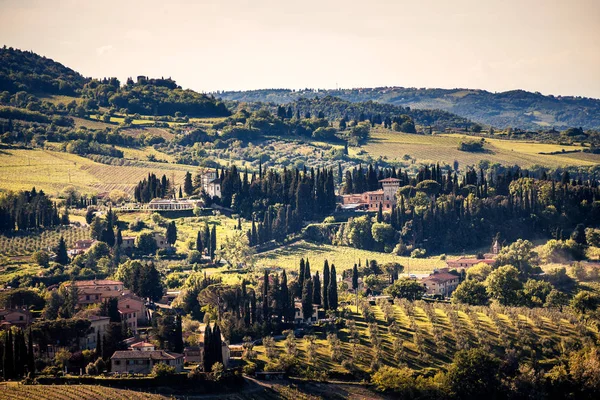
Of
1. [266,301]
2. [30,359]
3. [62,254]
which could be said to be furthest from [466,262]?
[30,359]

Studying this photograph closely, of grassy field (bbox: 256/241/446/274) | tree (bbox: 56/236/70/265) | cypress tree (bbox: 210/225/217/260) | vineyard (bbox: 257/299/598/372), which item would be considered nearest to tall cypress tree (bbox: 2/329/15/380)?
vineyard (bbox: 257/299/598/372)

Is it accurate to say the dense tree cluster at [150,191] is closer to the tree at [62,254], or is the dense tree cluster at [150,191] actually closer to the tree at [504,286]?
the tree at [62,254]

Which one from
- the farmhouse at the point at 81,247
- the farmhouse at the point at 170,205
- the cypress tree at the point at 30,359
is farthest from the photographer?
the farmhouse at the point at 170,205

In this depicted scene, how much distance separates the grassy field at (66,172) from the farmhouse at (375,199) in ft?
84.7

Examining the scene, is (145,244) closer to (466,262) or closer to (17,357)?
(466,262)

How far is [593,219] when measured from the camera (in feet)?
424

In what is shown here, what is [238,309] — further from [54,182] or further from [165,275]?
[54,182]

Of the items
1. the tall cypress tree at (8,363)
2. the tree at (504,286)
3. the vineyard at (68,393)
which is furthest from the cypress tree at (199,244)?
the vineyard at (68,393)

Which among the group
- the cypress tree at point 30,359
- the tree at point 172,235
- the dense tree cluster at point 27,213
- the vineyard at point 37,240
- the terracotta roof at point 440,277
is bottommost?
the cypress tree at point 30,359

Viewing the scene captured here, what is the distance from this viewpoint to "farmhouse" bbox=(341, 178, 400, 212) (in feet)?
464

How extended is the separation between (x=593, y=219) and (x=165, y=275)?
161 feet

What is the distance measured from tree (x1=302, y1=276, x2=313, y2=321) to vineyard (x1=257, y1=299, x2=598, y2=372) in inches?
124

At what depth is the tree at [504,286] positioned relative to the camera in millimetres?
103812

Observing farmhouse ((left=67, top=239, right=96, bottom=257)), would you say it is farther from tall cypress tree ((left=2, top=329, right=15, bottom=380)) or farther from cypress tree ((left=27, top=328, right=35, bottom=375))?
tall cypress tree ((left=2, top=329, right=15, bottom=380))
